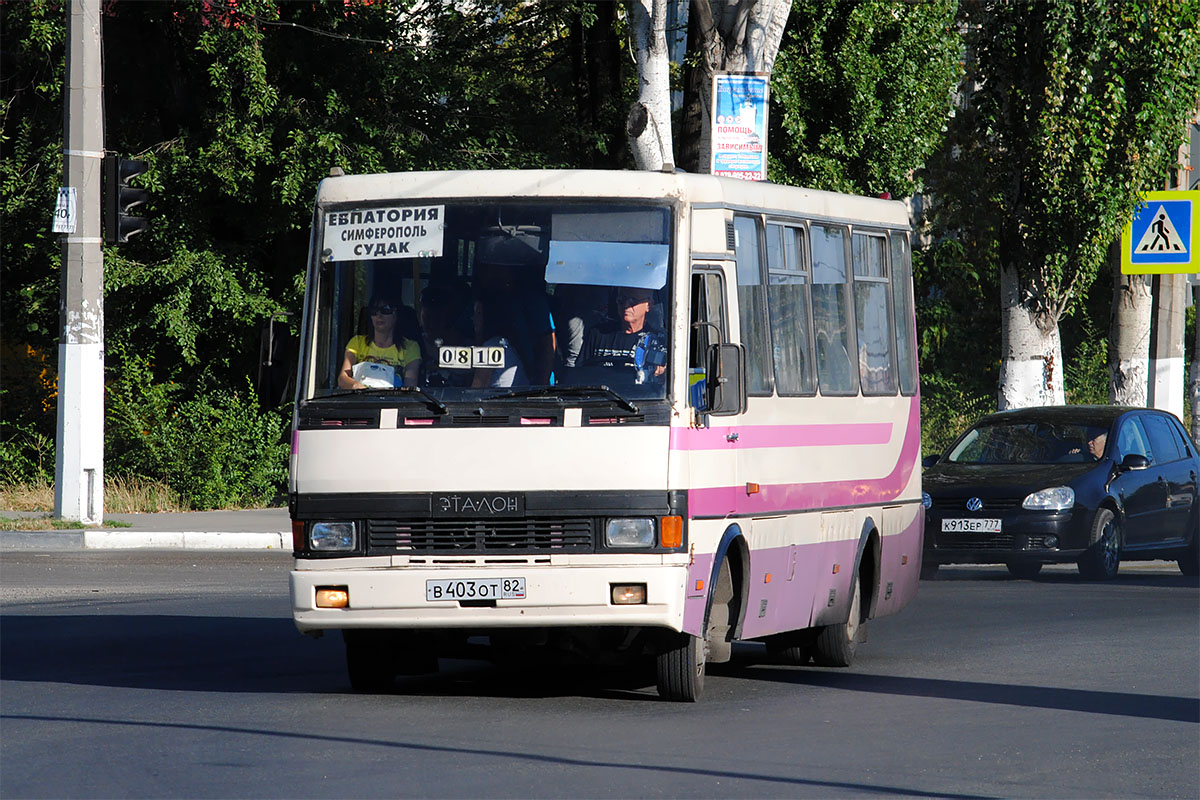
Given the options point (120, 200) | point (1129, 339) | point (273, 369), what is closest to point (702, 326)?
point (273, 369)

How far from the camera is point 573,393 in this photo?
9.38 metres

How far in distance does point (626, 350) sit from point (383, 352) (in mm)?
1200

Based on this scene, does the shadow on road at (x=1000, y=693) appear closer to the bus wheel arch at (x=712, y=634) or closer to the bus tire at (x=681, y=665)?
the bus wheel arch at (x=712, y=634)

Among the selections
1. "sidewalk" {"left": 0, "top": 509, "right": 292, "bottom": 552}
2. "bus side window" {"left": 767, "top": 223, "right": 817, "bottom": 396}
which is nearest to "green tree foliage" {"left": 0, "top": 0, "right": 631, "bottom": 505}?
"sidewalk" {"left": 0, "top": 509, "right": 292, "bottom": 552}

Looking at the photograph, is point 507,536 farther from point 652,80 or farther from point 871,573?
point 652,80

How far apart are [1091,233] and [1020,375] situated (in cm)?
190

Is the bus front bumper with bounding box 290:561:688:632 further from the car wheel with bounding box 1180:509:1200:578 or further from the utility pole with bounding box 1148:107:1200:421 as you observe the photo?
the utility pole with bounding box 1148:107:1200:421

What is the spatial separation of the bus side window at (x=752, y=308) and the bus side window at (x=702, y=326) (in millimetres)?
247

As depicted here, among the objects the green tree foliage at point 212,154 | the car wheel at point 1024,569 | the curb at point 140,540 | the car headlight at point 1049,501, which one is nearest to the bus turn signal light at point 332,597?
the car headlight at point 1049,501

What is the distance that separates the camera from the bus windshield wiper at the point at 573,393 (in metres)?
9.34

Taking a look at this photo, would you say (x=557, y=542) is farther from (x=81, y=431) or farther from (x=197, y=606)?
(x=81, y=431)

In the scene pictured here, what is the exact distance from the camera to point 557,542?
9359mm

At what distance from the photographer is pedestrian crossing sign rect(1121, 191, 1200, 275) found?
68.0ft

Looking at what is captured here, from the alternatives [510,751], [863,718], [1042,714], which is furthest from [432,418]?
[1042,714]
